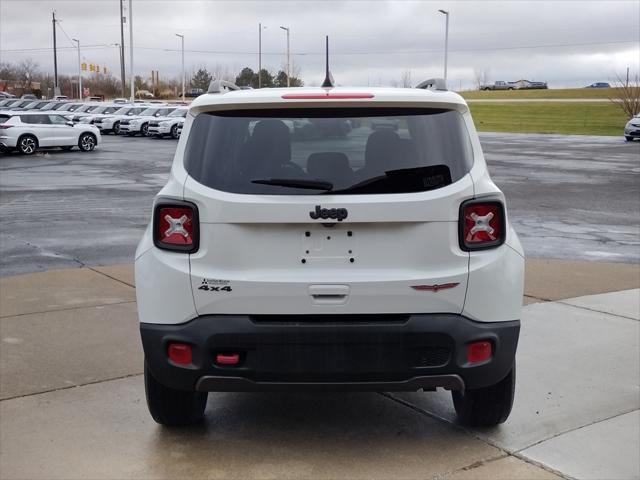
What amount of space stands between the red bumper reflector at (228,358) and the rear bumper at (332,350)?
0.02 metres

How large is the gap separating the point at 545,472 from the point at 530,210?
11.2m

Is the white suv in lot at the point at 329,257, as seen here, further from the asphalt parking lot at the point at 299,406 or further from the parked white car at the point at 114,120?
the parked white car at the point at 114,120

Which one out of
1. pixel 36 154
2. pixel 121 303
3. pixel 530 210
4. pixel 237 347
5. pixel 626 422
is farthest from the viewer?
pixel 36 154

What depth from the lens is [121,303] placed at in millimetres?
7543

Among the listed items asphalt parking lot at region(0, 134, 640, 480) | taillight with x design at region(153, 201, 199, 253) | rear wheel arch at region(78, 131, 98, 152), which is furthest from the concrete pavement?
rear wheel arch at region(78, 131, 98, 152)

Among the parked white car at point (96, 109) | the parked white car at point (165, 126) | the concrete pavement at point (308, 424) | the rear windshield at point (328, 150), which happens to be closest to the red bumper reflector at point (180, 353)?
the concrete pavement at point (308, 424)

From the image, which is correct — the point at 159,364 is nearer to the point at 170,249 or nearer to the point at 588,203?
the point at 170,249

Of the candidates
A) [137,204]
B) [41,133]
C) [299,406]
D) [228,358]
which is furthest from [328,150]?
[41,133]

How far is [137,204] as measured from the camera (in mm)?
15320

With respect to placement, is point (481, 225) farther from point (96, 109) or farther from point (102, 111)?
point (96, 109)

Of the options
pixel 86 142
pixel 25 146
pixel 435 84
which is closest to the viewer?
pixel 435 84

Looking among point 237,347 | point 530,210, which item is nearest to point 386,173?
point 237,347

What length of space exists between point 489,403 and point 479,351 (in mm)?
658

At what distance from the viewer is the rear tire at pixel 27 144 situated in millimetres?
29828
